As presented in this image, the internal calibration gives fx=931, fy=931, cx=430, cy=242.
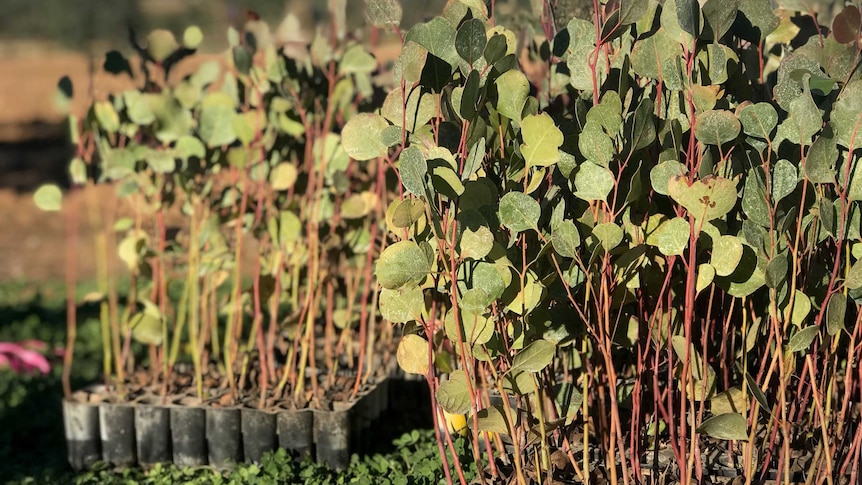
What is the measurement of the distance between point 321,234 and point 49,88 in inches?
582

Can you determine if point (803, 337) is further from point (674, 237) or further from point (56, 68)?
point (56, 68)

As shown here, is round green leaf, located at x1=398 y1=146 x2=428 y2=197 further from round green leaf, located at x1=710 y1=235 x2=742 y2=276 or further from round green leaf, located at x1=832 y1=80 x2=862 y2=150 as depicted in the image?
round green leaf, located at x1=832 y1=80 x2=862 y2=150

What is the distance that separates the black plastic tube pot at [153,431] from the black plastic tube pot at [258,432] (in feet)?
0.66

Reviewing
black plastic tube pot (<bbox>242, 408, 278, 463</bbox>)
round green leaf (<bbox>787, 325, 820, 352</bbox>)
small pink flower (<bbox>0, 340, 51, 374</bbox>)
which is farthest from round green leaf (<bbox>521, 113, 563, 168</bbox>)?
small pink flower (<bbox>0, 340, 51, 374</bbox>)

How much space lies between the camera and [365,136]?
145 centimetres

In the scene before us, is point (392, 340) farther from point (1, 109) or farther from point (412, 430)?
point (1, 109)

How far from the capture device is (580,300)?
5.08 ft

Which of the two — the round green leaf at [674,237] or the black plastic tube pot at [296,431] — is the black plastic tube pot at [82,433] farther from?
the round green leaf at [674,237]

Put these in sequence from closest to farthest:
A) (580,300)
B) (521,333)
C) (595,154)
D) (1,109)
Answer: (595,154)
(521,333)
(580,300)
(1,109)

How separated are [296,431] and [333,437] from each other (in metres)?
0.09

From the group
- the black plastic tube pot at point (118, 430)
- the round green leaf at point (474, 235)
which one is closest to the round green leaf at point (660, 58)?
the round green leaf at point (474, 235)

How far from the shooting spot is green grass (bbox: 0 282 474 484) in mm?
1997

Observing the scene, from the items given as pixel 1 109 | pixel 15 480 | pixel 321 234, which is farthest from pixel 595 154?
pixel 1 109

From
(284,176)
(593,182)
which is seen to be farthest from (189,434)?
(593,182)
